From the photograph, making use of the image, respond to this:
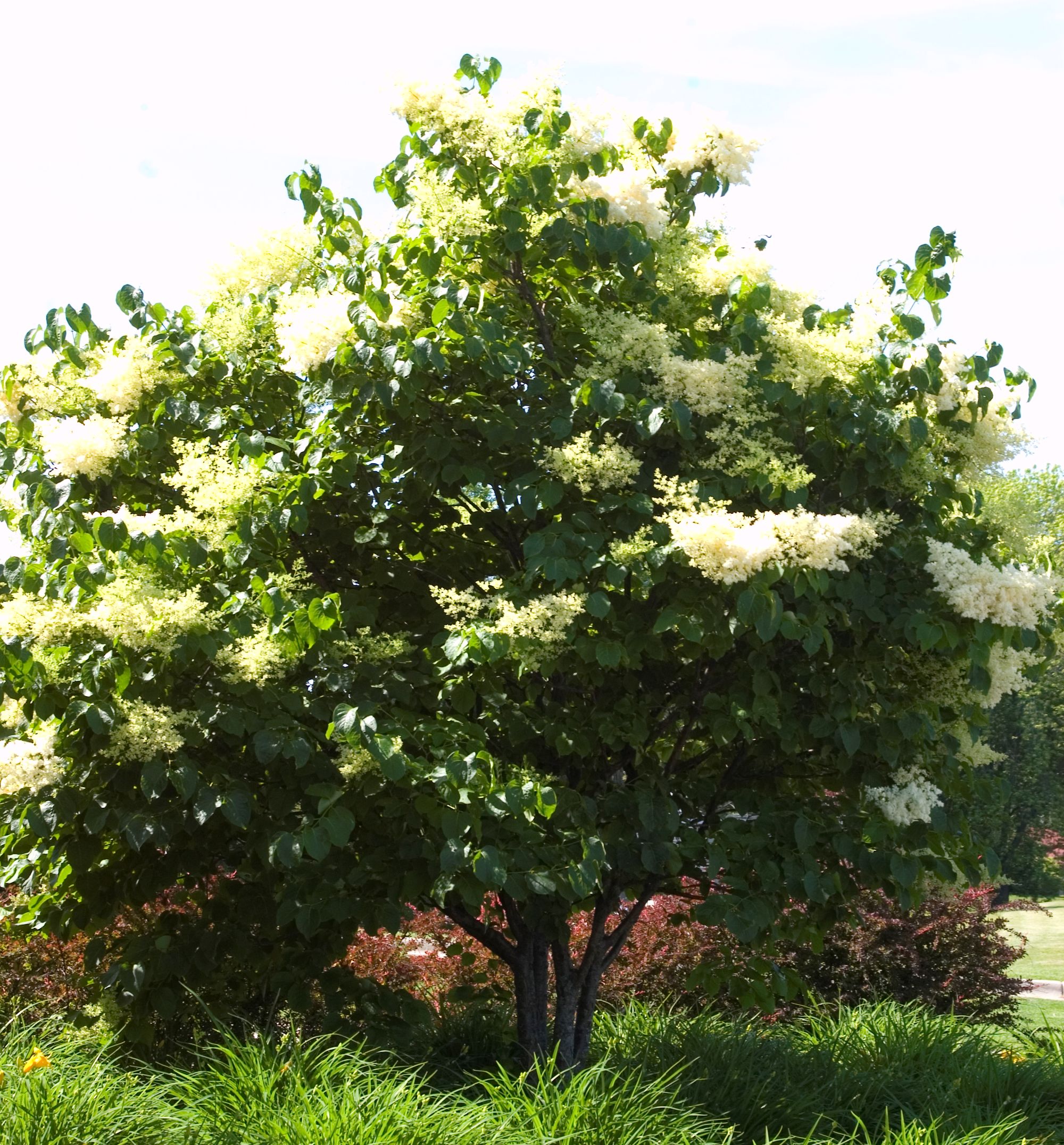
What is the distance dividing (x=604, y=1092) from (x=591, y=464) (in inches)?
95.9

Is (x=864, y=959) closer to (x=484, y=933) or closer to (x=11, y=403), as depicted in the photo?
(x=484, y=933)

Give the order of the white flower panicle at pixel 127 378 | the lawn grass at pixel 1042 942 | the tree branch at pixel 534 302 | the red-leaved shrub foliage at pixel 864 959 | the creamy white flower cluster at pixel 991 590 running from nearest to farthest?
the creamy white flower cluster at pixel 991 590 → the white flower panicle at pixel 127 378 → the tree branch at pixel 534 302 → the red-leaved shrub foliage at pixel 864 959 → the lawn grass at pixel 1042 942

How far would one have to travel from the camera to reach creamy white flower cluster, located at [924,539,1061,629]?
4676mm

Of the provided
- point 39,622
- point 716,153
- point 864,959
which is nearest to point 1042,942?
point 864,959

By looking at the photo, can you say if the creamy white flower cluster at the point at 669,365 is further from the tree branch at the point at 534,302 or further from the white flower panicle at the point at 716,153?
the white flower panicle at the point at 716,153

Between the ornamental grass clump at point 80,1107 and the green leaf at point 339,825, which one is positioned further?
the green leaf at point 339,825

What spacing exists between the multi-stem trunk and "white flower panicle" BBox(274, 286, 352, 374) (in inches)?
105

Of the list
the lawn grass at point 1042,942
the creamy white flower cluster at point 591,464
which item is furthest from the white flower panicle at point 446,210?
the lawn grass at point 1042,942

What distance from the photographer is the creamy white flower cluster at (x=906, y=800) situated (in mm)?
5188

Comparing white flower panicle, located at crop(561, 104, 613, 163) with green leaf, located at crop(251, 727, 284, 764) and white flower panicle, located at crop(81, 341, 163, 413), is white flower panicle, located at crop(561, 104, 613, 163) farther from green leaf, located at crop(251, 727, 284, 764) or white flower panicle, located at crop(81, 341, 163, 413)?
green leaf, located at crop(251, 727, 284, 764)

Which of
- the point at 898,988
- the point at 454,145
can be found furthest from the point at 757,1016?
the point at 454,145

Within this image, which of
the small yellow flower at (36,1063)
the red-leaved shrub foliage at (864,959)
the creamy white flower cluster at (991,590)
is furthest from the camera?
the red-leaved shrub foliage at (864,959)

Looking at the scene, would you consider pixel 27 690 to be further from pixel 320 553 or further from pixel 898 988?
pixel 898 988

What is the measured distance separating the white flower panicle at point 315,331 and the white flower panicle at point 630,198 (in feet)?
3.56
